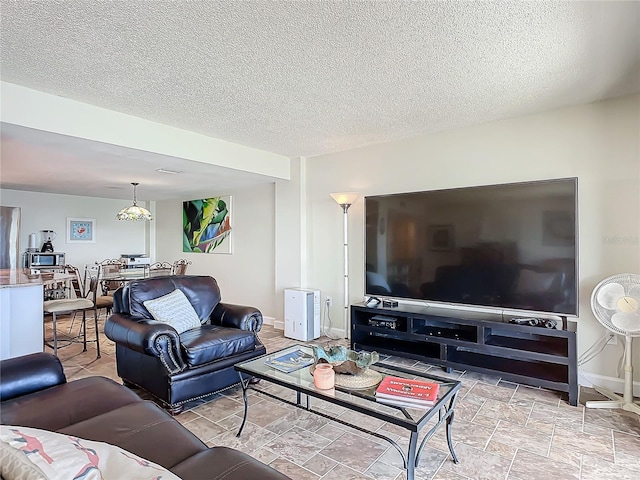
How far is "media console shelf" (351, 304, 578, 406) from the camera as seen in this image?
283cm

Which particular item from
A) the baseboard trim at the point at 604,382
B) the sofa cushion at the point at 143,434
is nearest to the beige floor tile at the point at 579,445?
the baseboard trim at the point at 604,382

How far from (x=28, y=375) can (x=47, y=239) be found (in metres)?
5.88

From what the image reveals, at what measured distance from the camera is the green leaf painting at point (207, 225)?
19.7 feet

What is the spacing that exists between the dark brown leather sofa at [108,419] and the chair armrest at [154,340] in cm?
53

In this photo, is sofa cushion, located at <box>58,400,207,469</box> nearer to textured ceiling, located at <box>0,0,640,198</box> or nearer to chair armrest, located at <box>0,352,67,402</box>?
chair armrest, located at <box>0,352,67,402</box>

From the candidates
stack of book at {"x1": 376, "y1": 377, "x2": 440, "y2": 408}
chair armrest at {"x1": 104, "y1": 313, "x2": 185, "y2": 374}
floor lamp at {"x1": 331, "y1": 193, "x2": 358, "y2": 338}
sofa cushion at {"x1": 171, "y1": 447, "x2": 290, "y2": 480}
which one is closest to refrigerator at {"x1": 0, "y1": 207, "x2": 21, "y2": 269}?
chair armrest at {"x1": 104, "y1": 313, "x2": 185, "y2": 374}

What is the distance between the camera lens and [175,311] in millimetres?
3045

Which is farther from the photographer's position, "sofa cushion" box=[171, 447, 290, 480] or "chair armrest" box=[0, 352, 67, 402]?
"chair armrest" box=[0, 352, 67, 402]

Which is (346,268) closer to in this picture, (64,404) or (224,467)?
(64,404)

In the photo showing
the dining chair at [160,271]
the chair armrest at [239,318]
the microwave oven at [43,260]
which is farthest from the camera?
the microwave oven at [43,260]

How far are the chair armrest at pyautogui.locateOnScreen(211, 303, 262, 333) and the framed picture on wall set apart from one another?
5.10 meters

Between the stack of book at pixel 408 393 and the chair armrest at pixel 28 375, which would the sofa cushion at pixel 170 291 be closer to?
the chair armrest at pixel 28 375

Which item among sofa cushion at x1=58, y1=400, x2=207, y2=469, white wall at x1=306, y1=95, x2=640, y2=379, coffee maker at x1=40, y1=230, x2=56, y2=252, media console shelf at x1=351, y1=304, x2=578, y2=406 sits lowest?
media console shelf at x1=351, y1=304, x2=578, y2=406

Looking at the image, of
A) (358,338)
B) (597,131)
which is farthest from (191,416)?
(597,131)
